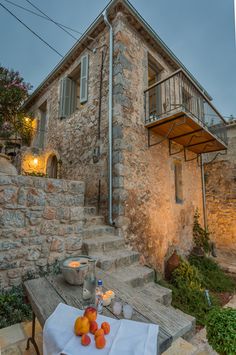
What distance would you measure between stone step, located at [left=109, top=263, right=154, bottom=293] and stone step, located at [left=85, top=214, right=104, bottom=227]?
44.2 inches

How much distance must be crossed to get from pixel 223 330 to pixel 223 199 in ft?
19.0

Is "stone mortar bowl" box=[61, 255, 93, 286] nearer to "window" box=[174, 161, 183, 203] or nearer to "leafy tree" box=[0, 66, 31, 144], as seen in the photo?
"window" box=[174, 161, 183, 203]

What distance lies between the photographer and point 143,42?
4863 mm

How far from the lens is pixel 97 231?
137 inches

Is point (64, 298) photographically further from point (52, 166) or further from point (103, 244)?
point (52, 166)

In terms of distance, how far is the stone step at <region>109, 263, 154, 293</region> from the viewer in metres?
2.63

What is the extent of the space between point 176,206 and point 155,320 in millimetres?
4285

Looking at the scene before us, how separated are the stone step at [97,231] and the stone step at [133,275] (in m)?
0.78

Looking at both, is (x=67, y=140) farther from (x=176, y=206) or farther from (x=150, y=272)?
(x=150, y=272)

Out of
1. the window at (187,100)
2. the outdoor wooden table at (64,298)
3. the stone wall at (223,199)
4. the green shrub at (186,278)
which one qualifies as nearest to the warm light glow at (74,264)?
the outdoor wooden table at (64,298)

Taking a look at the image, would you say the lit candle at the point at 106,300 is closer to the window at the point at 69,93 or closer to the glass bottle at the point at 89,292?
the glass bottle at the point at 89,292

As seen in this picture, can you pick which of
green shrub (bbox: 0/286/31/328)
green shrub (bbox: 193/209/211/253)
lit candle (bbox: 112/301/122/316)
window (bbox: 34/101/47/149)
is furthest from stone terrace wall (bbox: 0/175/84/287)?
window (bbox: 34/101/47/149)

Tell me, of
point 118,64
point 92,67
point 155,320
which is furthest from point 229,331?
point 92,67

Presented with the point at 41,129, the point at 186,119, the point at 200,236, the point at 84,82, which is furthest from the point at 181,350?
the point at 41,129
